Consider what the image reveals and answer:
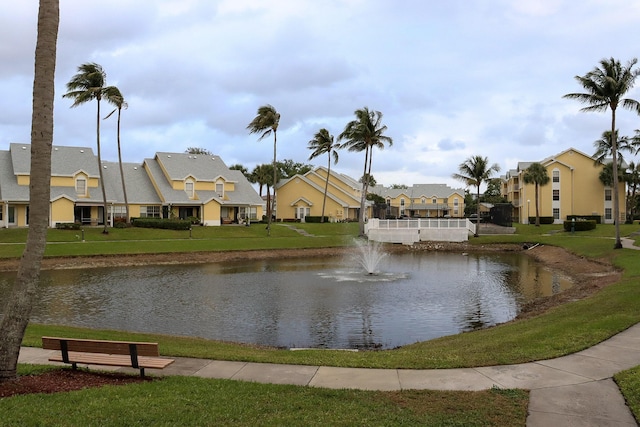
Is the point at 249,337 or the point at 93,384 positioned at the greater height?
the point at 93,384

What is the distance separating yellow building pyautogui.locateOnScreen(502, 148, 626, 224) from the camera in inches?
2825

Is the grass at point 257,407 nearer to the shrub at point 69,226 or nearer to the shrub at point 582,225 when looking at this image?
the shrub at point 69,226

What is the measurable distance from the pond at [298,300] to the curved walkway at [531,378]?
5148 mm

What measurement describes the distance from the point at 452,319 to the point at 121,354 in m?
12.5

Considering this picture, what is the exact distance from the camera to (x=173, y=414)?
21.7 ft

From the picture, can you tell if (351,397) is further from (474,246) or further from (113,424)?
(474,246)

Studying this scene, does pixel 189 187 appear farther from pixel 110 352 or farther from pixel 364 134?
pixel 110 352

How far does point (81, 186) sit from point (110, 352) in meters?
54.1

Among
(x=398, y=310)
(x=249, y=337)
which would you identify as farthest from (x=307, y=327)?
(x=398, y=310)

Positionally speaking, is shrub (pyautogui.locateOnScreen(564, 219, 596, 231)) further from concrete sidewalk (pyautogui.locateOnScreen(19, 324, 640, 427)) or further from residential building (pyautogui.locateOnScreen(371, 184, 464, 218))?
concrete sidewalk (pyautogui.locateOnScreen(19, 324, 640, 427))

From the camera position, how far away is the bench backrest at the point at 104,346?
8531 millimetres

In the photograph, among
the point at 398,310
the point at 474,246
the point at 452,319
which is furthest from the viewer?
the point at 474,246

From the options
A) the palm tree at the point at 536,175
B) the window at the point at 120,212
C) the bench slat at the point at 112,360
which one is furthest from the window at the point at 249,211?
the bench slat at the point at 112,360

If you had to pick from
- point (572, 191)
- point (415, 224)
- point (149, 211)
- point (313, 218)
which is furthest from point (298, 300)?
point (572, 191)
